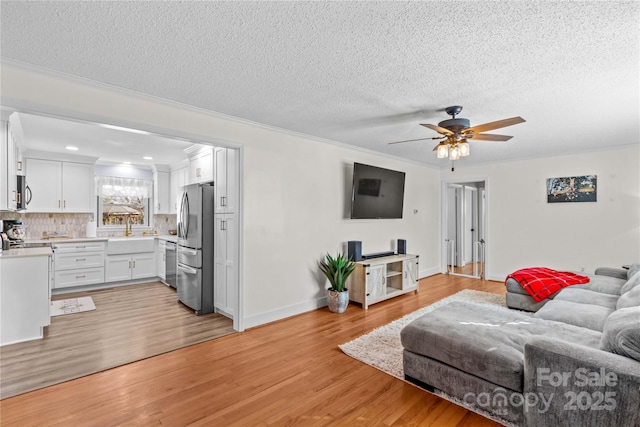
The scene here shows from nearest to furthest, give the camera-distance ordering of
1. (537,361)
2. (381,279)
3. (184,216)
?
1. (537,361)
2. (184,216)
3. (381,279)

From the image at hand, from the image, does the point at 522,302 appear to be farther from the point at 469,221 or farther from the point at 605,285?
the point at 469,221

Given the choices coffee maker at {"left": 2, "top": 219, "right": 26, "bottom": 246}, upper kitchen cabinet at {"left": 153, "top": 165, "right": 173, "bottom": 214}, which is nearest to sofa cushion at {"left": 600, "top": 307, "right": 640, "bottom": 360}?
coffee maker at {"left": 2, "top": 219, "right": 26, "bottom": 246}

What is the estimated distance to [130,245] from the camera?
5.71m

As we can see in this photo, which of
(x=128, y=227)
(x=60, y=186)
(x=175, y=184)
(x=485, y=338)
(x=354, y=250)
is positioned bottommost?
(x=485, y=338)

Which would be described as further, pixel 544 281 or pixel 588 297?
pixel 544 281

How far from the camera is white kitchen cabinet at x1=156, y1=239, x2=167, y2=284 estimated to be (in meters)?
5.82

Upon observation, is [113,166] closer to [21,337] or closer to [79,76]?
[21,337]

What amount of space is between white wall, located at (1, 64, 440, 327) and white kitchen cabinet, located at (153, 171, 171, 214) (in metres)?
3.91

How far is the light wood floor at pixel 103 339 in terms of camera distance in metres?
2.50

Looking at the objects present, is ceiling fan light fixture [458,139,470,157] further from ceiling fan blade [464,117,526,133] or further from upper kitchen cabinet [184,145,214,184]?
upper kitchen cabinet [184,145,214,184]

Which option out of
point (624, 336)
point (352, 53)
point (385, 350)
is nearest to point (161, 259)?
point (385, 350)

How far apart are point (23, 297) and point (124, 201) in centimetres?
359

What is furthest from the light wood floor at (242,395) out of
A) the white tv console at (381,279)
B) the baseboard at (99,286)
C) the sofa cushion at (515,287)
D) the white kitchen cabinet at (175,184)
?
the white kitchen cabinet at (175,184)

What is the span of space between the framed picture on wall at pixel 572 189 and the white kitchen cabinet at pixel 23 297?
7405mm
